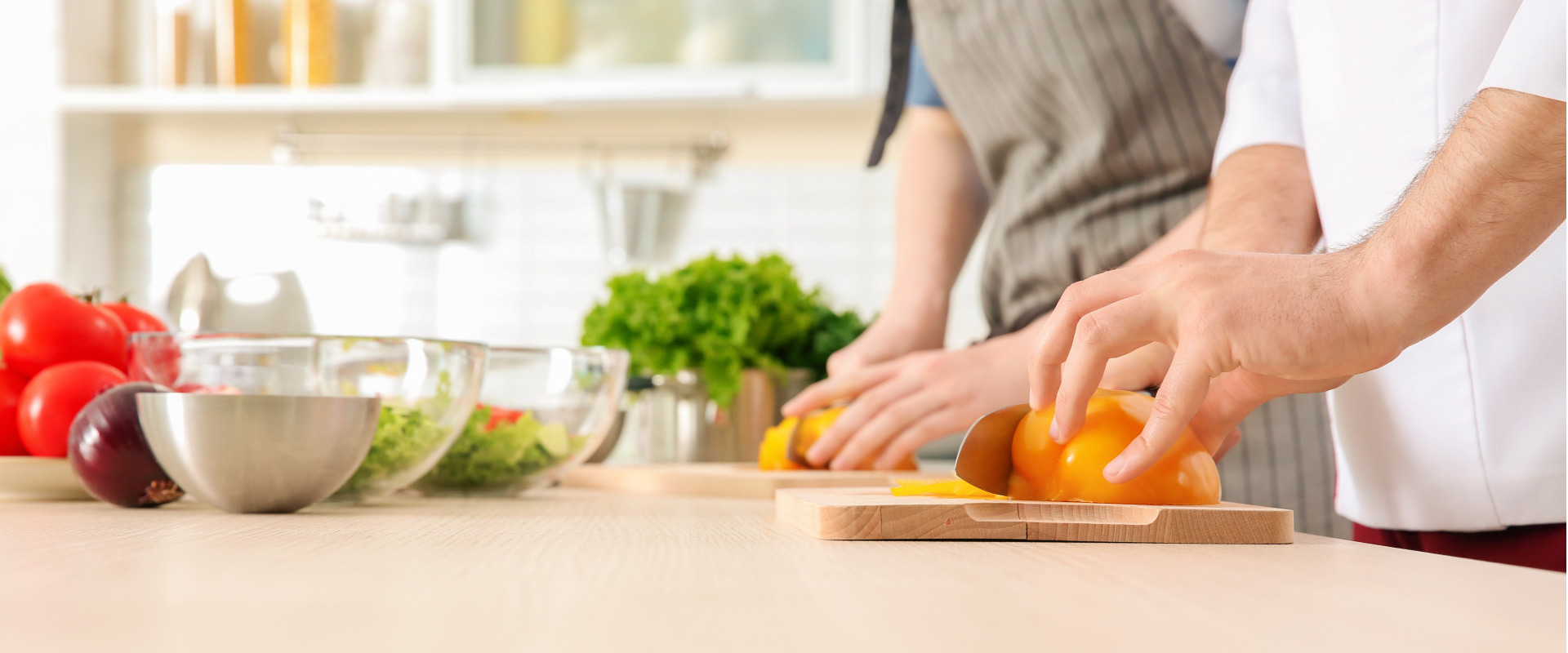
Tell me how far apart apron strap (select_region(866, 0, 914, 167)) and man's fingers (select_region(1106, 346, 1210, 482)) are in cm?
100

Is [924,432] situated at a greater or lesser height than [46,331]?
lesser

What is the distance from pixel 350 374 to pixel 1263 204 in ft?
2.16

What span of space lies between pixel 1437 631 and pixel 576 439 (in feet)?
2.43

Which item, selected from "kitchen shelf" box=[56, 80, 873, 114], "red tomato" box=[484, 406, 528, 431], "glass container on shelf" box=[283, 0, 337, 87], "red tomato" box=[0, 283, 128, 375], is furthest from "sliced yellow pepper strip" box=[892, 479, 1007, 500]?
"glass container on shelf" box=[283, 0, 337, 87]

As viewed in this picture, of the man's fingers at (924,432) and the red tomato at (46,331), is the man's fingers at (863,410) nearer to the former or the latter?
the man's fingers at (924,432)

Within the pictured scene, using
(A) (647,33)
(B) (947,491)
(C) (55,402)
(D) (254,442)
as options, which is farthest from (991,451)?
(A) (647,33)

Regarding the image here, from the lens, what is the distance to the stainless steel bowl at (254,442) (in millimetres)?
628

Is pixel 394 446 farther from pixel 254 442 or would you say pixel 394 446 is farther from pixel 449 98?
pixel 449 98

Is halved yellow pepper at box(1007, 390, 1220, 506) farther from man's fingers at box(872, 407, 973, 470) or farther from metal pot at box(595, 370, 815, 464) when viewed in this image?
metal pot at box(595, 370, 815, 464)

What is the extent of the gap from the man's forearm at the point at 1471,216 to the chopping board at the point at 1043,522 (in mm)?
113

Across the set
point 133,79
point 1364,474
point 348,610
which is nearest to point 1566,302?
point 1364,474

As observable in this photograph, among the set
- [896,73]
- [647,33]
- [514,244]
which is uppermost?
[647,33]

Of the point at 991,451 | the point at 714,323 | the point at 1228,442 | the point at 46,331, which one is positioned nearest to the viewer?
the point at 991,451

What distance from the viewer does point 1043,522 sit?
547 mm
